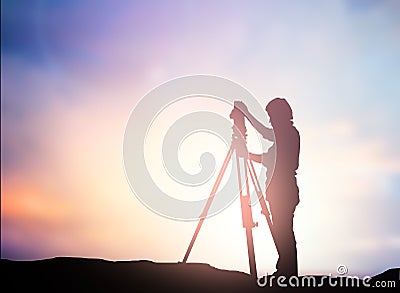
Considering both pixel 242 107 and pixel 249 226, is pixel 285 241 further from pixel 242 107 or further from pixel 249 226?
pixel 242 107

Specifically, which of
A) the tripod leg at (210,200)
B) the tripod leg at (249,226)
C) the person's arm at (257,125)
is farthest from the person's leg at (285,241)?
the person's arm at (257,125)

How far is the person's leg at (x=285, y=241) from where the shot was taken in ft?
33.8

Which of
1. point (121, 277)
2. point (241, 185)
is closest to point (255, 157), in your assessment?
point (241, 185)

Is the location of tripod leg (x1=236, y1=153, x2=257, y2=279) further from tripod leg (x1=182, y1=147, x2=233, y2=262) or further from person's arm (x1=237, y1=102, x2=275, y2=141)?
person's arm (x1=237, y1=102, x2=275, y2=141)

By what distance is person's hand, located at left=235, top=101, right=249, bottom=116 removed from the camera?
35.3 ft

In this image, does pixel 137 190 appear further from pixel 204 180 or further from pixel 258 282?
pixel 258 282

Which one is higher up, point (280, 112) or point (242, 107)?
point (242, 107)

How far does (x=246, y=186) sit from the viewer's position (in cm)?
1083

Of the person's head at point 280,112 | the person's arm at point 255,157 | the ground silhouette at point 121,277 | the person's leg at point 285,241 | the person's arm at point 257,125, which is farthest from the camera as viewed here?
the person's arm at point 255,157

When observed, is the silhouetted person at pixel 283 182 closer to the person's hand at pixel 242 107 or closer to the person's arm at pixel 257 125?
the person's arm at pixel 257 125

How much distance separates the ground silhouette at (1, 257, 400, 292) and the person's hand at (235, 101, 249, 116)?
332 centimetres

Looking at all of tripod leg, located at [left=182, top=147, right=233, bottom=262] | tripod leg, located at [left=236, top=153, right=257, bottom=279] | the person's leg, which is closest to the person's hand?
tripod leg, located at [left=182, top=147, right=233, bottom=262]

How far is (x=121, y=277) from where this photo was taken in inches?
366

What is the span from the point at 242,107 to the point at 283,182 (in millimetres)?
→ 1783
